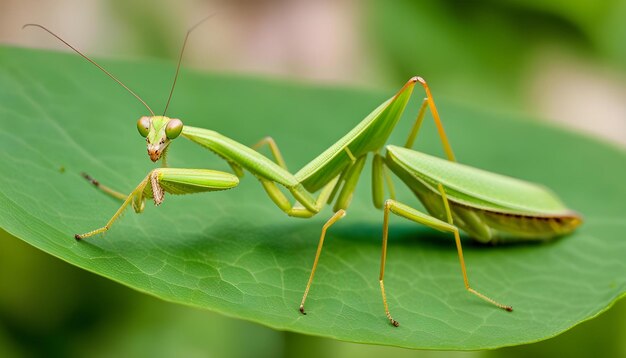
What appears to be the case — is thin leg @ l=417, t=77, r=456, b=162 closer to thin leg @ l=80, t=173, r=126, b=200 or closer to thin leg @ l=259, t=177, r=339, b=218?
thin leg @ l=259, t=177, r=339, b=218

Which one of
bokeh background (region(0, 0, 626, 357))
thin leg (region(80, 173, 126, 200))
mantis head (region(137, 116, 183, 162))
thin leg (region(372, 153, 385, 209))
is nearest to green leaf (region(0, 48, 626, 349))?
thin leg (region(80, 173, 126, 200))

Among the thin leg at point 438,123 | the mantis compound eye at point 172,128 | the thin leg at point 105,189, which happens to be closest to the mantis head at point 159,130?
the mantis compound eye at point 172,128

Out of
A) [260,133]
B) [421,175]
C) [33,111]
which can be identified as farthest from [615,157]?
[33,111]

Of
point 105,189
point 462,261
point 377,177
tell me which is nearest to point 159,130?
point 105,189

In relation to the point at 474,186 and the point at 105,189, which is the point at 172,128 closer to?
the point at 105,189

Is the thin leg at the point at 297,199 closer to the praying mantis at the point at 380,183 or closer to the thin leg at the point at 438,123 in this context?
the praying mantis at the point at 380,183

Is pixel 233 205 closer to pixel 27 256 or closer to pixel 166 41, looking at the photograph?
pixel 27 256
